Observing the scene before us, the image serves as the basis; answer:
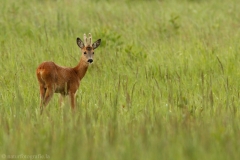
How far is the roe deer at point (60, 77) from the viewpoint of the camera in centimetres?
843

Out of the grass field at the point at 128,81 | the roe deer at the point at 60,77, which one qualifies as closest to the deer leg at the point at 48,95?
the roe deer at the point at 60,77

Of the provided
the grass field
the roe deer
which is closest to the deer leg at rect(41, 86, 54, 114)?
the roe deer

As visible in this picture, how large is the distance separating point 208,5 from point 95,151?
12.1m

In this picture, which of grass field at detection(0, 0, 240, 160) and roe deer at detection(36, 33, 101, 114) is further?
roe deer at detection(36, 33, 101, 114)

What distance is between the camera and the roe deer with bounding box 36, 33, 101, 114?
843cm

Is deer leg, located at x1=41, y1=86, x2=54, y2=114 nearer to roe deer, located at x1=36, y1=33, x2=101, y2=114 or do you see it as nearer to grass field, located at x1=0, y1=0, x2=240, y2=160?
roe deer, located at x1=36, y1=33, x2=101, y2=114

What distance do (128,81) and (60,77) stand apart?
1.74 m

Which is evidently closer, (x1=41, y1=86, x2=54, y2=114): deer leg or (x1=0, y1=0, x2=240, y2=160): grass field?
(x1=0, y1=0, x2=240, y2=160): grass field

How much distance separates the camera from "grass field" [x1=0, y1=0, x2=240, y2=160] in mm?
5867

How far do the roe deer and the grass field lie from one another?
228mm

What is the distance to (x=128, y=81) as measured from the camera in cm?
1020

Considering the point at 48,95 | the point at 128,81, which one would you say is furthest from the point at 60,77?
the point at 128,81

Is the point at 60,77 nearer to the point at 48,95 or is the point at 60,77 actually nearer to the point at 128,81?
the point at 48,95

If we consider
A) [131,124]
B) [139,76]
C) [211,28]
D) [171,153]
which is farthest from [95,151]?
[211,28]
